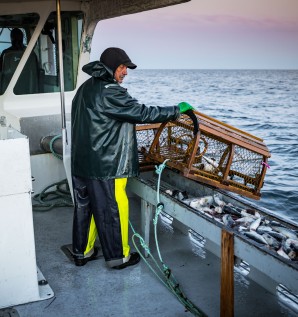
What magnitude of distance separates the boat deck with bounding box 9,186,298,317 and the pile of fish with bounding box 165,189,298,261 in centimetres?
56

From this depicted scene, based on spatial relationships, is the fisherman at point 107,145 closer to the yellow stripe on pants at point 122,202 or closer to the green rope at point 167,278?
the yellow stripe on pants at point 122,202

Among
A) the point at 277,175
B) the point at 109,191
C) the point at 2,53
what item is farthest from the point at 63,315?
the point at 277,175

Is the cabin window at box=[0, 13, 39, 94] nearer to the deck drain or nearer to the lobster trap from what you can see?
the lobster trap

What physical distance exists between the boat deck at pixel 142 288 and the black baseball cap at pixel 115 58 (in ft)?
6.32

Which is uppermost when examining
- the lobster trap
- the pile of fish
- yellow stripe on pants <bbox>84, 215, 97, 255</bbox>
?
the lobster trap

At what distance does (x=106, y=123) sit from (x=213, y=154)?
1.61 m

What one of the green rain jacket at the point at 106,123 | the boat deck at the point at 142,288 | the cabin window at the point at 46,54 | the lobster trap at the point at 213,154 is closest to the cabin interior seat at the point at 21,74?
the cabin window at the point at 46,54

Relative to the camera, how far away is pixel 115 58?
13.4ft

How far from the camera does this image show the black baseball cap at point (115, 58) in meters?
4.07

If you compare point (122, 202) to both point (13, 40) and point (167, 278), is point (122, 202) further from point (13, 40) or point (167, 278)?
point (13, 40)

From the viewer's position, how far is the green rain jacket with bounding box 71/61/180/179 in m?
4.04

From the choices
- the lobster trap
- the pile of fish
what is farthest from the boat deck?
the lobster trap

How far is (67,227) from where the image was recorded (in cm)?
561

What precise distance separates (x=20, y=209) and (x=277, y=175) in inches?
500
